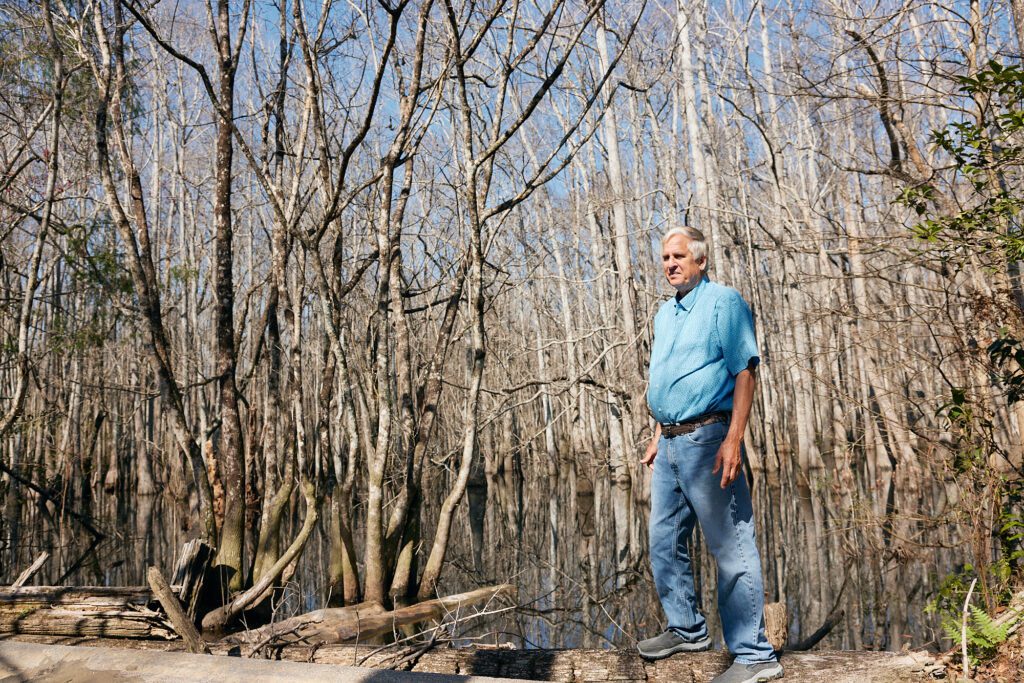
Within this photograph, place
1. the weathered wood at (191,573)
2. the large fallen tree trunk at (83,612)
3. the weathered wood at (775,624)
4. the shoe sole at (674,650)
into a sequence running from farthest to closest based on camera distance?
the weathered wood at (191,573), the large fallen tree trunk at (83,612), the weathered wood at (775,624), the shoe sole at (674,650)

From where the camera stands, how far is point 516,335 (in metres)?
21.3

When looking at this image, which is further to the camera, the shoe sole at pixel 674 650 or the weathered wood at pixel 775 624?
the weathered wood at pixel 775 624

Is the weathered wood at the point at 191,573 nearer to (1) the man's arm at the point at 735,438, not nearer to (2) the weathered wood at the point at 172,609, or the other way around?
(2) the weathered wood at the point at 172,609

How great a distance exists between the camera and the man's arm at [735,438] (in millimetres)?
2988

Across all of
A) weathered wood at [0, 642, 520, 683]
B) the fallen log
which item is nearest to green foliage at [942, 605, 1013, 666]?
weathered wood at [0, 642, 520, 683]

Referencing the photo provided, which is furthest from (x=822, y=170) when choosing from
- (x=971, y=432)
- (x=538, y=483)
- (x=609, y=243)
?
(x=971, y=432)

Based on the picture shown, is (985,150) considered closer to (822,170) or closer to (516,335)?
(516,335)

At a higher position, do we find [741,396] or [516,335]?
[516,335]

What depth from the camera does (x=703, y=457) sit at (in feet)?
10.3

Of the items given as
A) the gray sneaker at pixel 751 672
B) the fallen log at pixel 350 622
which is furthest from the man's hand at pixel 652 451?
the fallen log at pixel 350 622

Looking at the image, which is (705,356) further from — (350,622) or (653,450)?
(350,622)

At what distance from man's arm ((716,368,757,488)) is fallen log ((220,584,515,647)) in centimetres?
249

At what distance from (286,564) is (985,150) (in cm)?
512

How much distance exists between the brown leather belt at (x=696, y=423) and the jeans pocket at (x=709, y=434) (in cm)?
1
